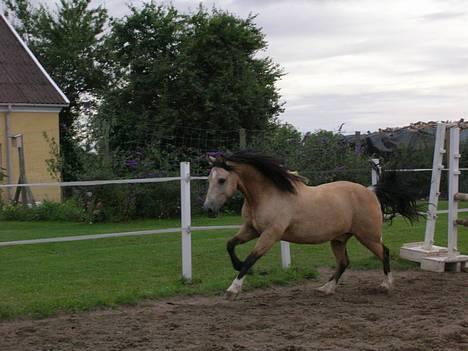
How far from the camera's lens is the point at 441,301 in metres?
6.68

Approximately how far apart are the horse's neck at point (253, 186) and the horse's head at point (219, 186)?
0.43 feet

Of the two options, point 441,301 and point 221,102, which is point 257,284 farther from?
point 221,102

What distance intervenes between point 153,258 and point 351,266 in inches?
117

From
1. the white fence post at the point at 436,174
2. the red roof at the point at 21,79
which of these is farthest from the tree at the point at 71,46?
the white fence post at the point at 436,174

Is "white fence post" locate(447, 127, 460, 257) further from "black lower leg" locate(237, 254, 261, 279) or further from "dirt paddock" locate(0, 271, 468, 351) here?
"black lower leg" locate(237, 254, 261, 279)

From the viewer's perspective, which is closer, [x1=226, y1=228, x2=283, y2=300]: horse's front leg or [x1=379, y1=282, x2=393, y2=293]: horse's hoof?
[x1=226, y1=228, x2=283, y2=300]: horse's front leg

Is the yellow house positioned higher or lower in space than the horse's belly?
higher

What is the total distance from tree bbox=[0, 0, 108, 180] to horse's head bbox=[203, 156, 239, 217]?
80.8 ft

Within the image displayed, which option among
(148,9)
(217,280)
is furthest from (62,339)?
(148,9)

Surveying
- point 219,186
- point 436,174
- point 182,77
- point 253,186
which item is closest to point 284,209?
point 253,186

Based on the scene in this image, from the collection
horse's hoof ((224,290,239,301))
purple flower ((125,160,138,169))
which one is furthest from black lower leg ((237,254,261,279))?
purple flower ((125,160,138,169))

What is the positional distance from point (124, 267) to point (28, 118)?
13278 mm


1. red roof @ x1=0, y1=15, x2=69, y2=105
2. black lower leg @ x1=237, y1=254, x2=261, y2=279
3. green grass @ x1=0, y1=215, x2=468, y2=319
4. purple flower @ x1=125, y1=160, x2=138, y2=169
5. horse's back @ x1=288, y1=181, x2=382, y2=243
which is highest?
red roof @ x1=0, y1=15, x2=69, y2=105

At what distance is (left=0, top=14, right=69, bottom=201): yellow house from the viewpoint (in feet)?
65.3
